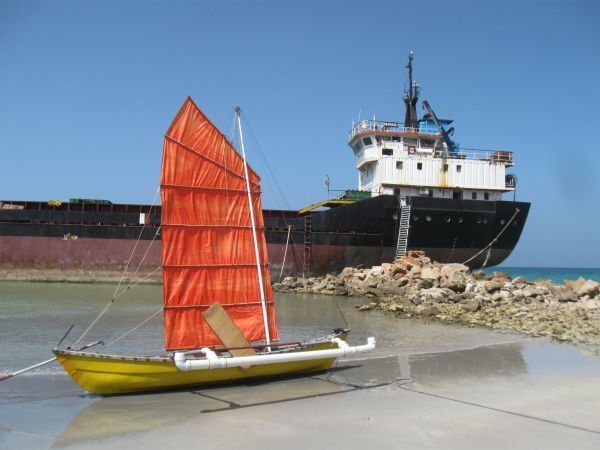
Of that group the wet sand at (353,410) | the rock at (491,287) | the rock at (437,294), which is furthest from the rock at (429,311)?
the wet sand at (353,410)

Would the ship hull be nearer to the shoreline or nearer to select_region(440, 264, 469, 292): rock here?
the shoreline

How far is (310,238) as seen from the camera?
91.7 ft

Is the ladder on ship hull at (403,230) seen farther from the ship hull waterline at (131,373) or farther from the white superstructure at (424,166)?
the ship hull waterline at (131,373)

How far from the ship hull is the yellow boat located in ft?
58.9

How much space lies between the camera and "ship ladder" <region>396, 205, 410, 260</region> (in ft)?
87.0

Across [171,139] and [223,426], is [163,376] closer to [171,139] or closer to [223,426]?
[223,426]

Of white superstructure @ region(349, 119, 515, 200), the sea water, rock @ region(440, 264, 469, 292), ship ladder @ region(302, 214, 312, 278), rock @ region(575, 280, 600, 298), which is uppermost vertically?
white superstructure @ region(349, 119, 515, 200)

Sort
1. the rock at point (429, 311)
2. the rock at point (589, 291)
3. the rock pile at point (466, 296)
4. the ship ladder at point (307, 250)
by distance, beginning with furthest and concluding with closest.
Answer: the ship ladder at point (307, 250), the rock at point (589, 291), the rock at point (429, 311), the rock pile at point (466, 296)

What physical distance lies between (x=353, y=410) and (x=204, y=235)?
13.5ft

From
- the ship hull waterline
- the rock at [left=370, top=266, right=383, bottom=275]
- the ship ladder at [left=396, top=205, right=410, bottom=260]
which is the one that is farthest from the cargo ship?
the ship hull waterline

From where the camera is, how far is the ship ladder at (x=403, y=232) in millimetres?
26531

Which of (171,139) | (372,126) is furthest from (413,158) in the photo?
(171,139)

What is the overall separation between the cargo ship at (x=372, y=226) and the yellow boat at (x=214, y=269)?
1797 centimetres

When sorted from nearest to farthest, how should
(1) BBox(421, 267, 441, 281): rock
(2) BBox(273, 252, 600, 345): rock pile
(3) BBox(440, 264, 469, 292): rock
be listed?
(2) BBox(273, 252, 600, 345): rock pile, (3) BBox(440, 264, 469, 292): rock, (1) BBox(421, 267, 441, 281): rock
